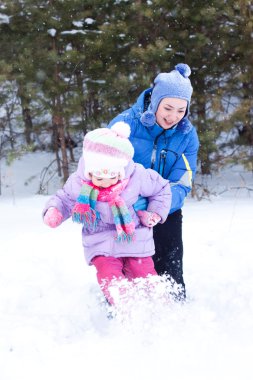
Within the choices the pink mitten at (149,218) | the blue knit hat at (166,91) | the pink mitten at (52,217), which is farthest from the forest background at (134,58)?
the pink mitten at (52,217)

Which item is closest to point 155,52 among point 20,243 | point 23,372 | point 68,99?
point 68,99

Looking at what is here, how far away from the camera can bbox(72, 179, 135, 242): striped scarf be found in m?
3.09

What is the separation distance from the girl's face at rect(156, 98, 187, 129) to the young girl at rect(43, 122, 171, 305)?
313 mm

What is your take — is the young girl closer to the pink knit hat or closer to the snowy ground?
the pink knit hat

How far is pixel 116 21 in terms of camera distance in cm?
967

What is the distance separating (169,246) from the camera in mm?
3742

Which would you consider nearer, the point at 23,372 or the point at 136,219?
the point at 23,372

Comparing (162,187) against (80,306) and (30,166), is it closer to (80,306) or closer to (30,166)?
(80,306)

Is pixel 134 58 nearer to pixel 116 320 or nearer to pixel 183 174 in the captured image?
pixel 183 174

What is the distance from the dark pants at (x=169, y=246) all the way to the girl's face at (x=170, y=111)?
722 mm

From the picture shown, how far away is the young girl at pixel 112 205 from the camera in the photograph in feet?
10.1

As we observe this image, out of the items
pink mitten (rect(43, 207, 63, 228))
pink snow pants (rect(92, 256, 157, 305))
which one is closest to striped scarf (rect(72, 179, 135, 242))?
pink mitten (rect(43, 207, 63, 228))

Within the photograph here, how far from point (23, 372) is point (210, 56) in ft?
27.1

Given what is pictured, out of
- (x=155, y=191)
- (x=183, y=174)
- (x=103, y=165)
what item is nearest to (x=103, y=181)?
(x=103, y=165)
